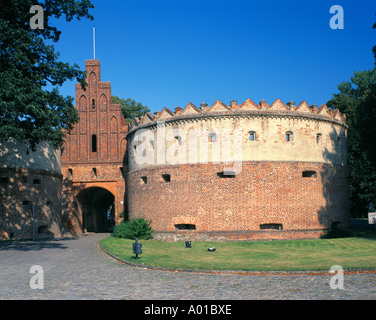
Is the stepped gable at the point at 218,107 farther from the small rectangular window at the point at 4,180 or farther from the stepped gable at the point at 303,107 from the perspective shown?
the small rectangular window at the point at 4,180

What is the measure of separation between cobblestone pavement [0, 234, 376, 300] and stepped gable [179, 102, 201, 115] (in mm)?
12515

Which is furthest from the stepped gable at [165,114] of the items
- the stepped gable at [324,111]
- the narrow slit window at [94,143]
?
the narrow slit window at [94,143]

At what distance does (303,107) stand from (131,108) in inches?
1072

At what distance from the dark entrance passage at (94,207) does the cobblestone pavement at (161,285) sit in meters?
21.2

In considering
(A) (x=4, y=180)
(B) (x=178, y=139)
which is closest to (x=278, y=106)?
(B) (x=178, y=139)

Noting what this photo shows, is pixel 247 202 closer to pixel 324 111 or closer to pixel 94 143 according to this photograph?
pixel 324 111

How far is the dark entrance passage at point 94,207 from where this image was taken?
→ 112 feet

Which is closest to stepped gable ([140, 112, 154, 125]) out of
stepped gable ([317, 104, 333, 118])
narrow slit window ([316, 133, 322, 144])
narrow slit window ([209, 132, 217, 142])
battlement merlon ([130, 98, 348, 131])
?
battlement merlon ([130, 98, 348, 131])

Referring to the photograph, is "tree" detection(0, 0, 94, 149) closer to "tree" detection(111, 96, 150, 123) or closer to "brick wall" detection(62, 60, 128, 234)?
"brick wall" detection(62, 60, 128, 234)

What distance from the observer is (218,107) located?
23.0 m

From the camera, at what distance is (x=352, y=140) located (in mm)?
31094

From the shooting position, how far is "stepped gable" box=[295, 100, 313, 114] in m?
23.5
